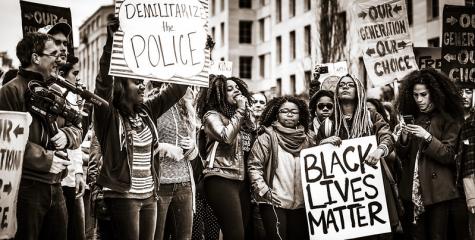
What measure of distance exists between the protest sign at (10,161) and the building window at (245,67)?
5306 centimetres

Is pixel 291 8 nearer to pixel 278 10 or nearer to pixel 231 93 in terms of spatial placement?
pixel 278 10

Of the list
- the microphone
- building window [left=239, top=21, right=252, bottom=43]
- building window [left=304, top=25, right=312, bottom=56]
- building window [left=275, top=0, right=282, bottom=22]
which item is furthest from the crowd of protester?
building window [left=239, top=21, right=252, bottom=43]

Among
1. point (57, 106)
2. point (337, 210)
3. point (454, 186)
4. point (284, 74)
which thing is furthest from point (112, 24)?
point (284, 74)

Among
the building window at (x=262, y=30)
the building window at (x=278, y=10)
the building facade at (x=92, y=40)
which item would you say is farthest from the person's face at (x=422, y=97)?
the building facade at (x=92, y=40)

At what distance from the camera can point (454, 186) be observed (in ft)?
23.5

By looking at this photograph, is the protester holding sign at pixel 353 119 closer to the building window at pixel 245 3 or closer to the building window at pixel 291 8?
the building window at pixel 291 8

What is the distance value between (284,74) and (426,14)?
17667 millimetres

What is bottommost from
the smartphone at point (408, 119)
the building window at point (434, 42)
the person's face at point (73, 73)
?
the smartphone at point (408, 119)

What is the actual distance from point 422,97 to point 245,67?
168 feet

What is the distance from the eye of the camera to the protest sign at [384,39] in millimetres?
10102

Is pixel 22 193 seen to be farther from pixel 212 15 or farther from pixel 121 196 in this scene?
pixel 212 15

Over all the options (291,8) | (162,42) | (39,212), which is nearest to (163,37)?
(162,42)

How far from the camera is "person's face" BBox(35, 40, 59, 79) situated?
5578 mm

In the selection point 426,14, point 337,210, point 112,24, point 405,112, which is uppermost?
point 426,14
